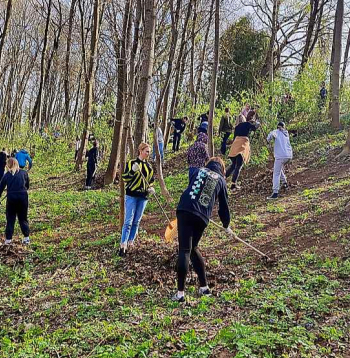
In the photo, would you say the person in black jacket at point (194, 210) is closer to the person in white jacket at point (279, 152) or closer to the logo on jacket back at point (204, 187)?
the logo on jacket back at point (204, 187)

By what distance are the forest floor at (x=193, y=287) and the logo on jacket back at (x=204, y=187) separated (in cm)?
127

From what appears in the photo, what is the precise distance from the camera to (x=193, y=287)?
601cm

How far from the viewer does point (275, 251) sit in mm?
7188

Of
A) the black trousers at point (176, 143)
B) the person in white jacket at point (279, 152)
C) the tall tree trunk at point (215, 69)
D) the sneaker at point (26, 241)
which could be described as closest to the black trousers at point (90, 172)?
the tall tree trunk at point (215, 69)

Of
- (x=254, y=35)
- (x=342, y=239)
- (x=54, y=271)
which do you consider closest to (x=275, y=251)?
(x=342, y=239)

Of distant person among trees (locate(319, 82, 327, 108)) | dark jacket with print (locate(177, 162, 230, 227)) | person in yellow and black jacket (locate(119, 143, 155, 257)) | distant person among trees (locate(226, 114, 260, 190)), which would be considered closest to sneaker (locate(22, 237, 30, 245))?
person in yellow and black jacket (locate(119, 143, 155, 257))

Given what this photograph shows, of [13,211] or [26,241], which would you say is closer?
[13,211]

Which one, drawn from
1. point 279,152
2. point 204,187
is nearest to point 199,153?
point 279,152

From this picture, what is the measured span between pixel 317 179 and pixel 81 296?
7.26 meters

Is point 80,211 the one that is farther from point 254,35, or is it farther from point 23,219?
point 254,35

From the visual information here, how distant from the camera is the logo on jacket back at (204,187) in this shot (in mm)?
5332

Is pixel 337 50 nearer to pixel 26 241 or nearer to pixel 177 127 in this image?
pixel 177 127

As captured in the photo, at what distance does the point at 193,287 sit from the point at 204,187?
1525 mm

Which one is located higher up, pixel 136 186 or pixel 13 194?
pixel 136 186
